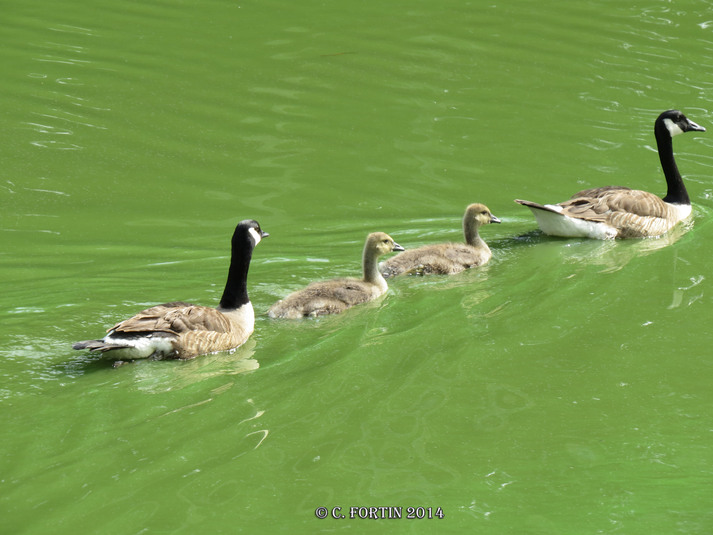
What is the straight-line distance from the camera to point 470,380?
8.54m

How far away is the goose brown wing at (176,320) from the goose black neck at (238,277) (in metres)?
0.34

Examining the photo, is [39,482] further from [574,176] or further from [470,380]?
[574,176]

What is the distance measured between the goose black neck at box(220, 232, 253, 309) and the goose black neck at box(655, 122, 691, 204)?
6172 millimetres

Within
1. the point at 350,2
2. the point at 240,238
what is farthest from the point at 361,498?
the point at 350,2

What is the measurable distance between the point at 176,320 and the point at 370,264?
2567mm

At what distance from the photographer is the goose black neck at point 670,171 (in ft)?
43.4

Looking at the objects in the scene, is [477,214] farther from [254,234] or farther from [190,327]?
[190,327]

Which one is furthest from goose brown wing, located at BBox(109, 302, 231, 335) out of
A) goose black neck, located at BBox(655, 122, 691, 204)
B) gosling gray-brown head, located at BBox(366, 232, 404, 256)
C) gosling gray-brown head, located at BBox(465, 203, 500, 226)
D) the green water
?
goose black neck, located at BBox(655, 122, 691, 204)

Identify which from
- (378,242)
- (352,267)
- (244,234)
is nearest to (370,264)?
(378,242)

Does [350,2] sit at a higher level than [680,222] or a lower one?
higher

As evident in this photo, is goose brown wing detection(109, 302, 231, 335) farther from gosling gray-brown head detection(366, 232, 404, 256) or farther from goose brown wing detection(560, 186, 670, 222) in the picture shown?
goose brown wing detection(560, 186, 670, 222)

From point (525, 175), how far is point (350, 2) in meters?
7.62

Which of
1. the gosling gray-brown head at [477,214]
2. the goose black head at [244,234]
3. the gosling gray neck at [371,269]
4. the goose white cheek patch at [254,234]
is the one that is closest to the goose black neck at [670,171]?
the gosling gray-brown head at [477,214]

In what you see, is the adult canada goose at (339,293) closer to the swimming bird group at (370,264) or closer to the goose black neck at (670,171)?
the swimming bird group at (370,264)
